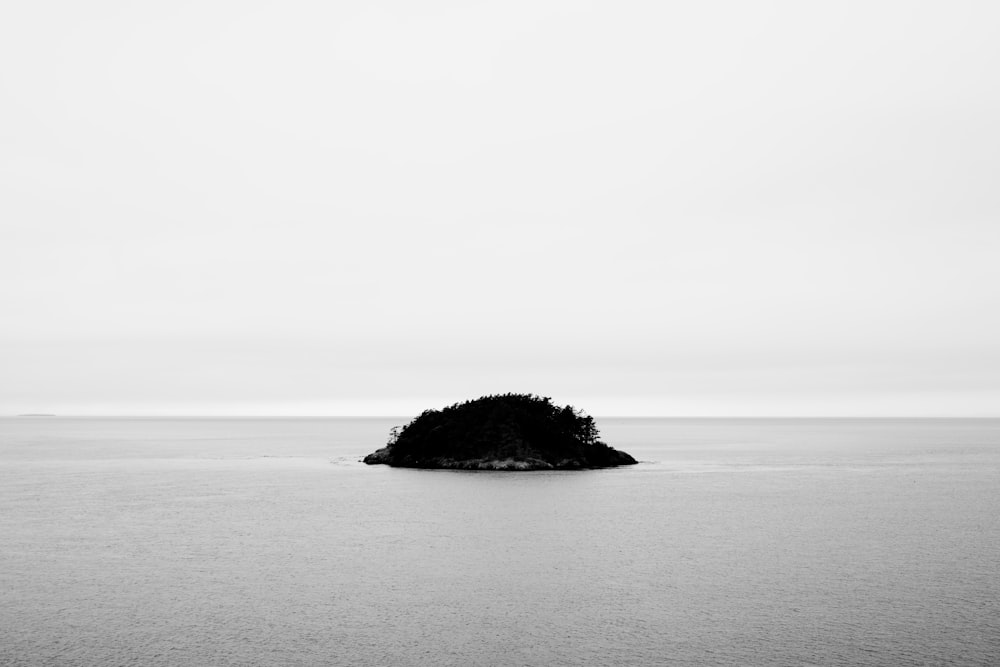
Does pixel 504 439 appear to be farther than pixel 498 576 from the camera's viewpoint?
Yes

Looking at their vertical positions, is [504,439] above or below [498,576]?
above

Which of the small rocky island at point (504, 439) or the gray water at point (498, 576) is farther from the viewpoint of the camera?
the small rocky island at point (504, 439)

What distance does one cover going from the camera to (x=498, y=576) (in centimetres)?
4494

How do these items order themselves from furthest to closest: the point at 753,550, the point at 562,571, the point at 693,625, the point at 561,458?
the point at 561,458 < the point at 753,550 < the point at 562,571 < the point at 693,625

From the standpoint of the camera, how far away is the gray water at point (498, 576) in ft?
103

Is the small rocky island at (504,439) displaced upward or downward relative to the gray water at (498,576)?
upward

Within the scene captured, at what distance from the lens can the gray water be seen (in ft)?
103

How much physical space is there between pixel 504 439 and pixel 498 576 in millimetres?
72279

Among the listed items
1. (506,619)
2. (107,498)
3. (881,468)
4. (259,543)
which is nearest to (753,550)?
(506,619)

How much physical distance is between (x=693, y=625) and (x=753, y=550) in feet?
64.8

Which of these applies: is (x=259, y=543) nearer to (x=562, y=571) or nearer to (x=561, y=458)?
(x=562, y=571)

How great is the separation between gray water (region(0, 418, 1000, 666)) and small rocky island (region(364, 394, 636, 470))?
Answer: 25163mm

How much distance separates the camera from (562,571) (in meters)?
46.2

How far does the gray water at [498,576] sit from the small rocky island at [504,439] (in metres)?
25.2
